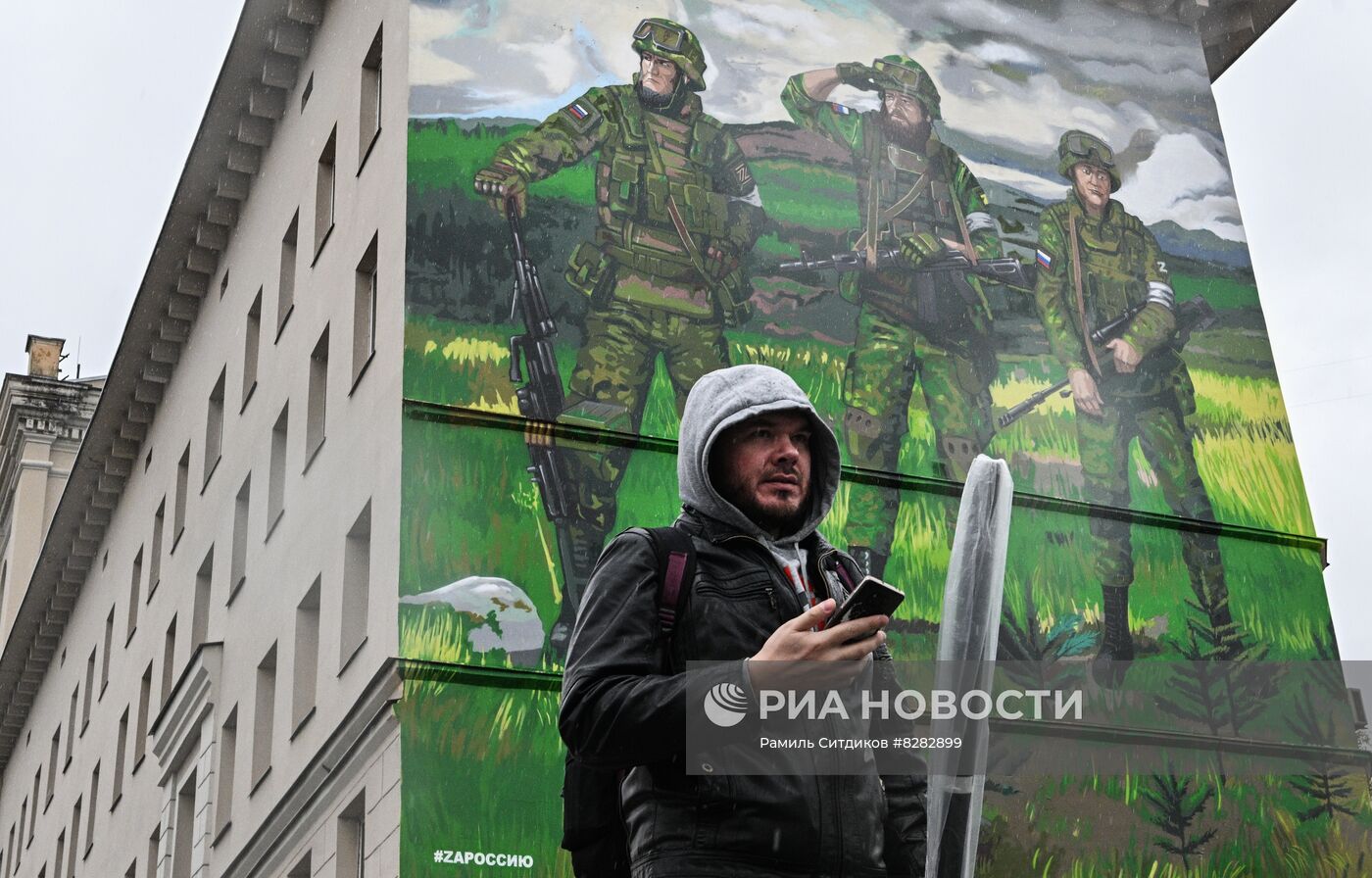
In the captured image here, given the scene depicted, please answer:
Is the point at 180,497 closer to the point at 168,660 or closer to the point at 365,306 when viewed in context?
the point at 168,660

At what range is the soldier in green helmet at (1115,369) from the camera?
21.7 metres

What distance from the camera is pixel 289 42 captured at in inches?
1077

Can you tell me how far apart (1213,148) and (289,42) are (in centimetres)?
1230

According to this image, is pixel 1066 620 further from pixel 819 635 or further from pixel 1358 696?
pixel 819 635

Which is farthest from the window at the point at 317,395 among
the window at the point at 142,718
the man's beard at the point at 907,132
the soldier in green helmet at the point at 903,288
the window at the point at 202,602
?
the window at the point at 142,718

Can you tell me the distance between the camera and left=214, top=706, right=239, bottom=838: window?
24.7m

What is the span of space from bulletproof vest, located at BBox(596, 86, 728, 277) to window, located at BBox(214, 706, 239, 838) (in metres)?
8.35

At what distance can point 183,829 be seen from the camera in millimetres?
26953

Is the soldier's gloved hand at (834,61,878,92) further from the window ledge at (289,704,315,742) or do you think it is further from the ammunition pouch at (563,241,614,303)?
the window ledge at (289,704,315,742)

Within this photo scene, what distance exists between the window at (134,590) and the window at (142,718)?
2189 millimetres

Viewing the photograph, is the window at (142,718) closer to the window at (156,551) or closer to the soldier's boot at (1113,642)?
the window at (156,551)

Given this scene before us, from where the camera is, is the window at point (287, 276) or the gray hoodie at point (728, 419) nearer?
the gray hoodie at point (728, 419)

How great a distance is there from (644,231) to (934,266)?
138 inches

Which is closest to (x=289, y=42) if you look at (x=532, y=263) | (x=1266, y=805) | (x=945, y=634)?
(x=532, y=263)
